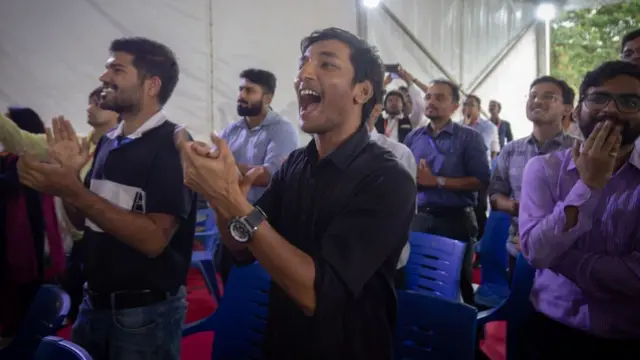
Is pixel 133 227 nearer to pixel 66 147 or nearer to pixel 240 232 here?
pixel 66 147

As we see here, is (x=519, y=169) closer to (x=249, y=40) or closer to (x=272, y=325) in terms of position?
(x=272, y=325)

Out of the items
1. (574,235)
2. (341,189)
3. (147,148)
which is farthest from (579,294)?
(147,148)

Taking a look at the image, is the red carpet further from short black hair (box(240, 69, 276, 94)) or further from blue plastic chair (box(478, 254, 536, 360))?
short black hair (box(240, 69, 276, 94))

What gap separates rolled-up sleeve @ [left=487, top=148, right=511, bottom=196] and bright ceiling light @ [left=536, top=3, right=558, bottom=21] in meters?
7.33

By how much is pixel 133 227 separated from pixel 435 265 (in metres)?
1.42

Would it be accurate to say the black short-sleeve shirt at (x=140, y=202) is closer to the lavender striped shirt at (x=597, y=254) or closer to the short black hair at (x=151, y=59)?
the short black hair at (x=151, y=59)

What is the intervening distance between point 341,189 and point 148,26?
4.04 metres

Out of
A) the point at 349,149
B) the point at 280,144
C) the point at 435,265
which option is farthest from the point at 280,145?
the point at 349,149

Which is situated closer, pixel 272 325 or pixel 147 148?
pixel 272 325

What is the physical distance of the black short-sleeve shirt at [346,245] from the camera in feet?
3.21

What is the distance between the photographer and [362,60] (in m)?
1.22

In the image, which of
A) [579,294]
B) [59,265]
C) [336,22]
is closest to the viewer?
[579,294]

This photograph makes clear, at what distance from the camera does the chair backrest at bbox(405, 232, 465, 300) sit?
221cm

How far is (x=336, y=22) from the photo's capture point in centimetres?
589
